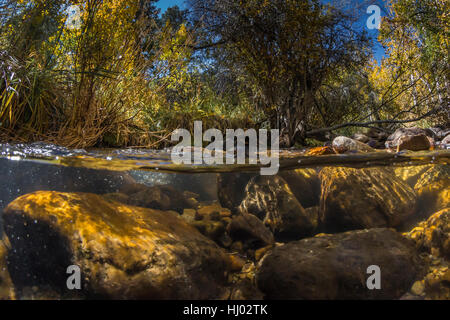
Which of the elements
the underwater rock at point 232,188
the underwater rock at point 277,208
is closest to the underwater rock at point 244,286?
the underwater rock at point 277,208

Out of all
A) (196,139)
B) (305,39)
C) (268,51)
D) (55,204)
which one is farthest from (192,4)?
(55,204)

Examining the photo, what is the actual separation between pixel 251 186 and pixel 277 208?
0.38 meters

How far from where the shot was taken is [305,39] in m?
7.66

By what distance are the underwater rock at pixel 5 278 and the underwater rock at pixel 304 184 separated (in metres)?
2.68

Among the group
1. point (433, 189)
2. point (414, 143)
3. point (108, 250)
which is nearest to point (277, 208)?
point (108, 250)

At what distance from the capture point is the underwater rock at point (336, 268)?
6.46 ft

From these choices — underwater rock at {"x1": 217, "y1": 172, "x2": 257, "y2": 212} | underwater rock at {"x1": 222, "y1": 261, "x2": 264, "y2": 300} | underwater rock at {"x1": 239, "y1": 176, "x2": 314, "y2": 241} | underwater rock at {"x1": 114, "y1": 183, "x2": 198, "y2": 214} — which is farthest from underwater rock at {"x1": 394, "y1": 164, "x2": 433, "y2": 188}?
underwater rock at {"x1": 114, "y1": 183, "x2": 198, "y2": 214}

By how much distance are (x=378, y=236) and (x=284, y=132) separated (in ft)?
20.8

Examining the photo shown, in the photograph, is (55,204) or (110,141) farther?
(110,141)

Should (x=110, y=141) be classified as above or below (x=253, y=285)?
above

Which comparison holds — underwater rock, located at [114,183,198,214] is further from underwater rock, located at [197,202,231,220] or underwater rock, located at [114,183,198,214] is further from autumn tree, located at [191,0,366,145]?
autumn tree, located at [191,0,366,145]

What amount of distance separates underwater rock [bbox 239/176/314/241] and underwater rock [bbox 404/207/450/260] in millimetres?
1019

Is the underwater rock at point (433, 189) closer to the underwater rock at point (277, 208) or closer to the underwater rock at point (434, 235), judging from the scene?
the underwater rock at point (434, 235)
